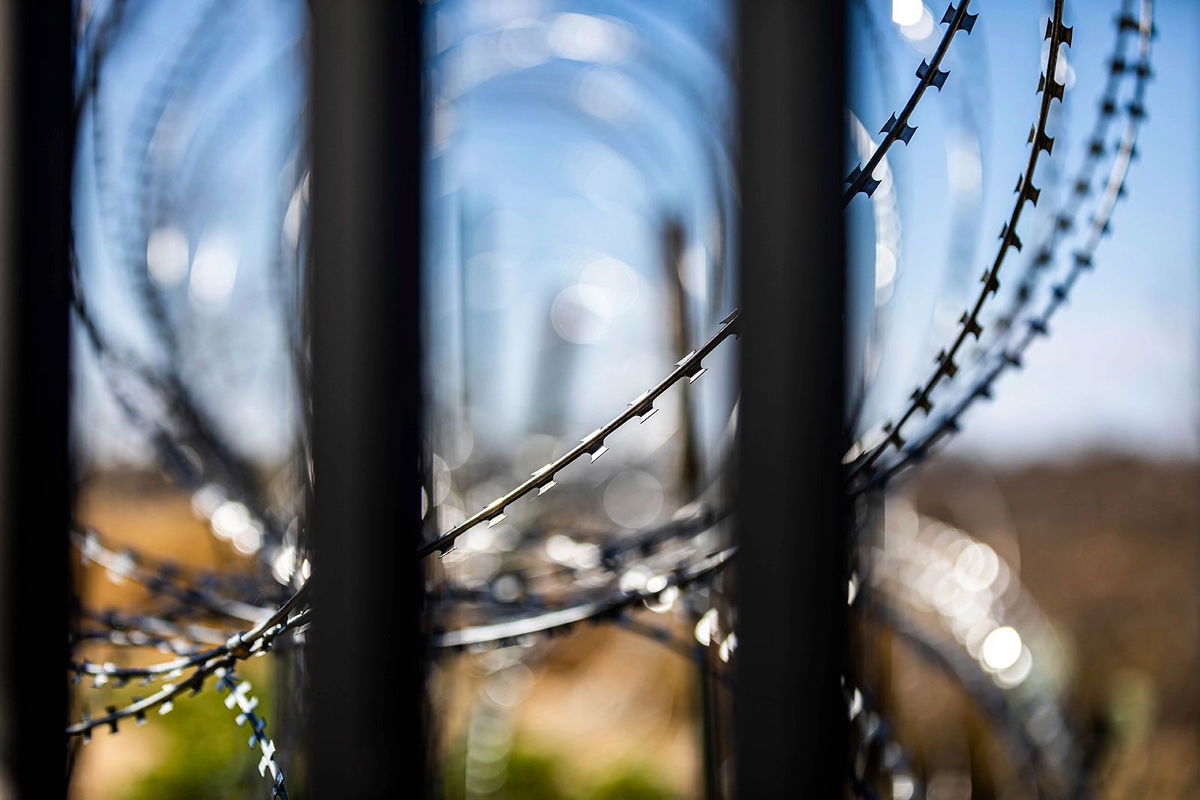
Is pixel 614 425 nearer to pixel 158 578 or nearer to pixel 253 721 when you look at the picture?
pixel 253 721

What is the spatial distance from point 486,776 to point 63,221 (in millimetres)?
2565

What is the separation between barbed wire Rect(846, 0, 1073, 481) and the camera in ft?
1.39

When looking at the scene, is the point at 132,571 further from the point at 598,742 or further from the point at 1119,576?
the point at 1119,576

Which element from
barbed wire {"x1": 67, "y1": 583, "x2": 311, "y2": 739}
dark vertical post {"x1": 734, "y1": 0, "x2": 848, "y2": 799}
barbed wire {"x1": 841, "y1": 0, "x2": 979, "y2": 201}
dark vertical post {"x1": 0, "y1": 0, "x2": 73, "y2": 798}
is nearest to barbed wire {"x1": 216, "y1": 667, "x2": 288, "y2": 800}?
barbed wire {"x1": 67, "y1": 583, "x2": 311, "y2": 739}

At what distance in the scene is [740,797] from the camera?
0.99 ft

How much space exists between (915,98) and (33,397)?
13.7 inches

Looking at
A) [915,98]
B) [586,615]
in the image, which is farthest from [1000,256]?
[586,615]

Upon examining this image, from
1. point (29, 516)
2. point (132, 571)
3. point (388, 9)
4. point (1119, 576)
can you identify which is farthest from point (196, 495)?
point (1119, 576)

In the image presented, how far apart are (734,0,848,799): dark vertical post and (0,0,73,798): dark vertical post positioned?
249 mm

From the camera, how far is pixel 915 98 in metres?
0.39

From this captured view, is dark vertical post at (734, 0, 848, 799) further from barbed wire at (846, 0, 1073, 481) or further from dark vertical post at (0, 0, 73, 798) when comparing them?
dark vertical post at (0, 0, 73, 798)

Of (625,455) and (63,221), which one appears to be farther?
(625,455)

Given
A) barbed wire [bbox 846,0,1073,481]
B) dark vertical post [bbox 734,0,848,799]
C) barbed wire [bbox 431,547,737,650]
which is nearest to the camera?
dark vertical post [bbox 734,0,848,799]

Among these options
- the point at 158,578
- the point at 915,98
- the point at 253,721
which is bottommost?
the point at 253,721
